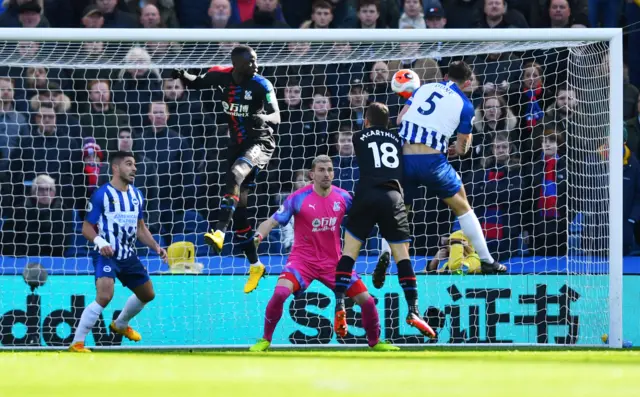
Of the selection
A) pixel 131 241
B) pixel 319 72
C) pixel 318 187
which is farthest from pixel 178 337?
pixel 319 72

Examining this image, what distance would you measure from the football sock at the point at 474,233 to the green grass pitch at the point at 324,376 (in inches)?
60.8

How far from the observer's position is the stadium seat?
12586 millimetres

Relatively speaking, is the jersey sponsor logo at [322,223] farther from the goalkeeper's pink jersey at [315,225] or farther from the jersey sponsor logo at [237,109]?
the jersey sponsor logo at [237,109]

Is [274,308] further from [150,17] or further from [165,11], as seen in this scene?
[165,11]

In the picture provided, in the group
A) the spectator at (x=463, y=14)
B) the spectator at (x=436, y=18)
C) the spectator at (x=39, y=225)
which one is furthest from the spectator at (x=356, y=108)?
the spectator at (x=39, y=225)

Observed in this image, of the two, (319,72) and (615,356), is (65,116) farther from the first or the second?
(615,356)

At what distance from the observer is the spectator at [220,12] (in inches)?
544

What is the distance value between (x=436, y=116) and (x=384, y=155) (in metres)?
0.58

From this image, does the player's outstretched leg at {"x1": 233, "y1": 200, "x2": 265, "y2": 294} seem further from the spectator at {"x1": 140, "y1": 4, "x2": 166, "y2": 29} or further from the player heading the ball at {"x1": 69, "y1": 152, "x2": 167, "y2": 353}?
the spectator at {"x1": 140, "y1": 4, "x2": 166, "y2": 29}

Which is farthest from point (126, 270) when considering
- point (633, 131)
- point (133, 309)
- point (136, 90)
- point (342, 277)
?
point (633, 131)

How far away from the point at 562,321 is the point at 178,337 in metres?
3.69

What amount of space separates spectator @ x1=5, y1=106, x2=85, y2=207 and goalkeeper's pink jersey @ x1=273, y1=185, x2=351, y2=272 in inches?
106

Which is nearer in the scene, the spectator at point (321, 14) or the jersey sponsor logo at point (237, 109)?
the jersey sponsor logo at point (237, 109)

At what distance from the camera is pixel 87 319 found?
11258mm
